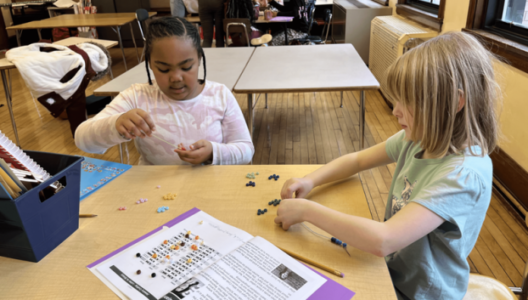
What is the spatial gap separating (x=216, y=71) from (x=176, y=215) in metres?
1.62

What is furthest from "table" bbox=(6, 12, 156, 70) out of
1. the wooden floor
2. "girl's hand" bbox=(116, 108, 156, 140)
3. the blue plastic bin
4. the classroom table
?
the blue plastic bin

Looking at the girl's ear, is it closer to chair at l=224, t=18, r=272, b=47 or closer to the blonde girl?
the blonde girl

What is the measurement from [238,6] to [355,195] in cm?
336

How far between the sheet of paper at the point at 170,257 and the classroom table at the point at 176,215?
30mm

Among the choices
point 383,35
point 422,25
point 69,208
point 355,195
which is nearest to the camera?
point 69,208

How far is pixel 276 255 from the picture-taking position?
2.36ft

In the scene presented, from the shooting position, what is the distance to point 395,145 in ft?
3.31

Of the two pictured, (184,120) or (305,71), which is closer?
(184,120)

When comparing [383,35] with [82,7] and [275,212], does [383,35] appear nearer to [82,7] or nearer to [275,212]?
[275,212]

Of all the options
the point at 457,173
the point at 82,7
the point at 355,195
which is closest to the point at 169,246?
the point at 355,195

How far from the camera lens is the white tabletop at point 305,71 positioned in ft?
6.51

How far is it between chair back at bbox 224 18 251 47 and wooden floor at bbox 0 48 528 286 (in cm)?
59

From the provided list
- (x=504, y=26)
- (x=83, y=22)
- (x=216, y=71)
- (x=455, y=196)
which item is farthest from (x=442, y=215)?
(x=83, y=22)

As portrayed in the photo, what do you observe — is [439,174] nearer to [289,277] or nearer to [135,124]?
[289,277]
